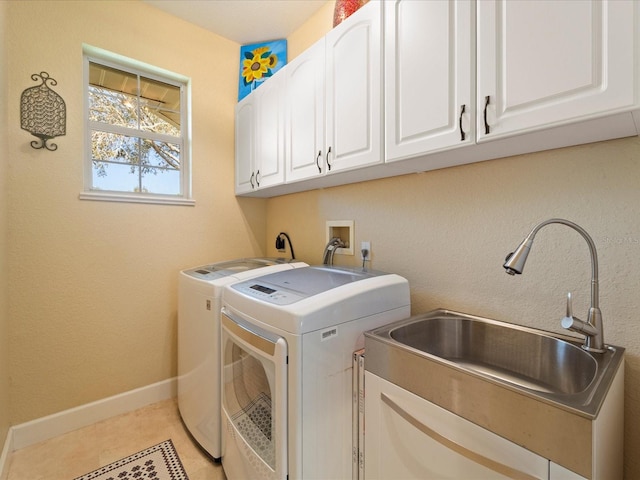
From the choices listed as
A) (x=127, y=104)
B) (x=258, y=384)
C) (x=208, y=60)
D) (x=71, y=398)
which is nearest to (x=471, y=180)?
(x=258, y=384)

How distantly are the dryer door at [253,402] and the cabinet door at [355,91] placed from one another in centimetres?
92

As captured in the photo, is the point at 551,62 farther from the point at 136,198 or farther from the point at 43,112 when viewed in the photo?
the point at 43,112

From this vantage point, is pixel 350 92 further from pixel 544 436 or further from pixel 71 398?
pixel 71 398

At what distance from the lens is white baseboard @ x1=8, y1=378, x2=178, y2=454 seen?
67.0 inches

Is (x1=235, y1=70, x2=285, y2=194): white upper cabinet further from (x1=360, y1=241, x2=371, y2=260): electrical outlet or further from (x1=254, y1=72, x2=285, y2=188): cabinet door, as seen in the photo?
(x1=360, y1=241, x2=371, y2=260): electrical outlet

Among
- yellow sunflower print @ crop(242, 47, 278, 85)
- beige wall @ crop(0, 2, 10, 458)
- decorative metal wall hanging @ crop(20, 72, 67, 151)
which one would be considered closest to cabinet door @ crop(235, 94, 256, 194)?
yellow sunflower print @ crop(242, 47, 278, 85)

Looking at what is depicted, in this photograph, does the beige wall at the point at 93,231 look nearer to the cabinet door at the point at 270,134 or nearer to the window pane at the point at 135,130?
the window pane at the point at 135,130

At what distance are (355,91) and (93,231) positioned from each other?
6.04 feet

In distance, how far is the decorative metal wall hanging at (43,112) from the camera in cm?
167

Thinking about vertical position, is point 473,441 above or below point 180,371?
above

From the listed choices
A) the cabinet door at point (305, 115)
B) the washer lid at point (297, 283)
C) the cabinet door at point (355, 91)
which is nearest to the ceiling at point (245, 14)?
the cabinet door at point (305, 115)

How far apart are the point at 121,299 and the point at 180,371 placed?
646mm

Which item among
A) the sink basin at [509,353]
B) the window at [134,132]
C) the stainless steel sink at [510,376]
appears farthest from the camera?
the window at [134,132]

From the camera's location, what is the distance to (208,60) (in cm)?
235
